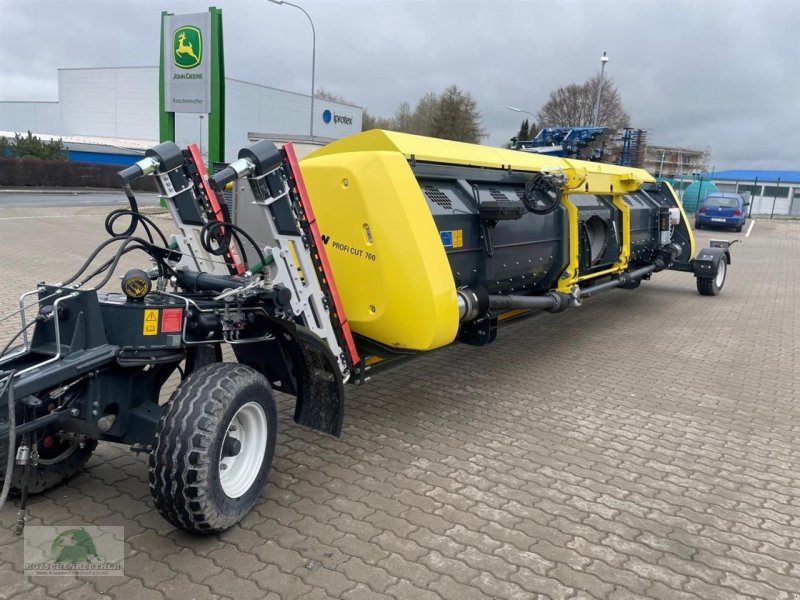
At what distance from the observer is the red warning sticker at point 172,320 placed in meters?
2.81

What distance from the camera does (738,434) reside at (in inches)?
178

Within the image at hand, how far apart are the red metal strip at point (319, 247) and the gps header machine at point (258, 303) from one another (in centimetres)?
1

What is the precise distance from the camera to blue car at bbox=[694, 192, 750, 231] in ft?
81.6

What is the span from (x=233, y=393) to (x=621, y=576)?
6.32ft

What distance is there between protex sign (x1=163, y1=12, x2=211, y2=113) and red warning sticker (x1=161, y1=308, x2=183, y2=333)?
16.3m

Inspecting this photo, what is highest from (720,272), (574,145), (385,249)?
(574,145)

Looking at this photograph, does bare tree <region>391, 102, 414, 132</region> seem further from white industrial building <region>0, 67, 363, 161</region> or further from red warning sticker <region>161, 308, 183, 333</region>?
red warning sticker <region>161, 308, 183, 333</region>

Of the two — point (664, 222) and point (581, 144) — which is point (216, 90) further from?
point (664, 222)

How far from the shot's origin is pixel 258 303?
3246mm

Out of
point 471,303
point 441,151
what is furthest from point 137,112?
point 471,303

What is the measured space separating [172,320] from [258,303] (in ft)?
1.68

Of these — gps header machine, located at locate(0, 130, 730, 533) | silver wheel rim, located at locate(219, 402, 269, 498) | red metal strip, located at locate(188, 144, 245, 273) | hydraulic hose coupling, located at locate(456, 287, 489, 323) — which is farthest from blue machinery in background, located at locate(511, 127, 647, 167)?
silver wheel rim, located at locate(219, 402, 269, 498)

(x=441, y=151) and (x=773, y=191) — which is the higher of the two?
(x=773, y=191)

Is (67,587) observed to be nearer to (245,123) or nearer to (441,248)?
(441,248)
